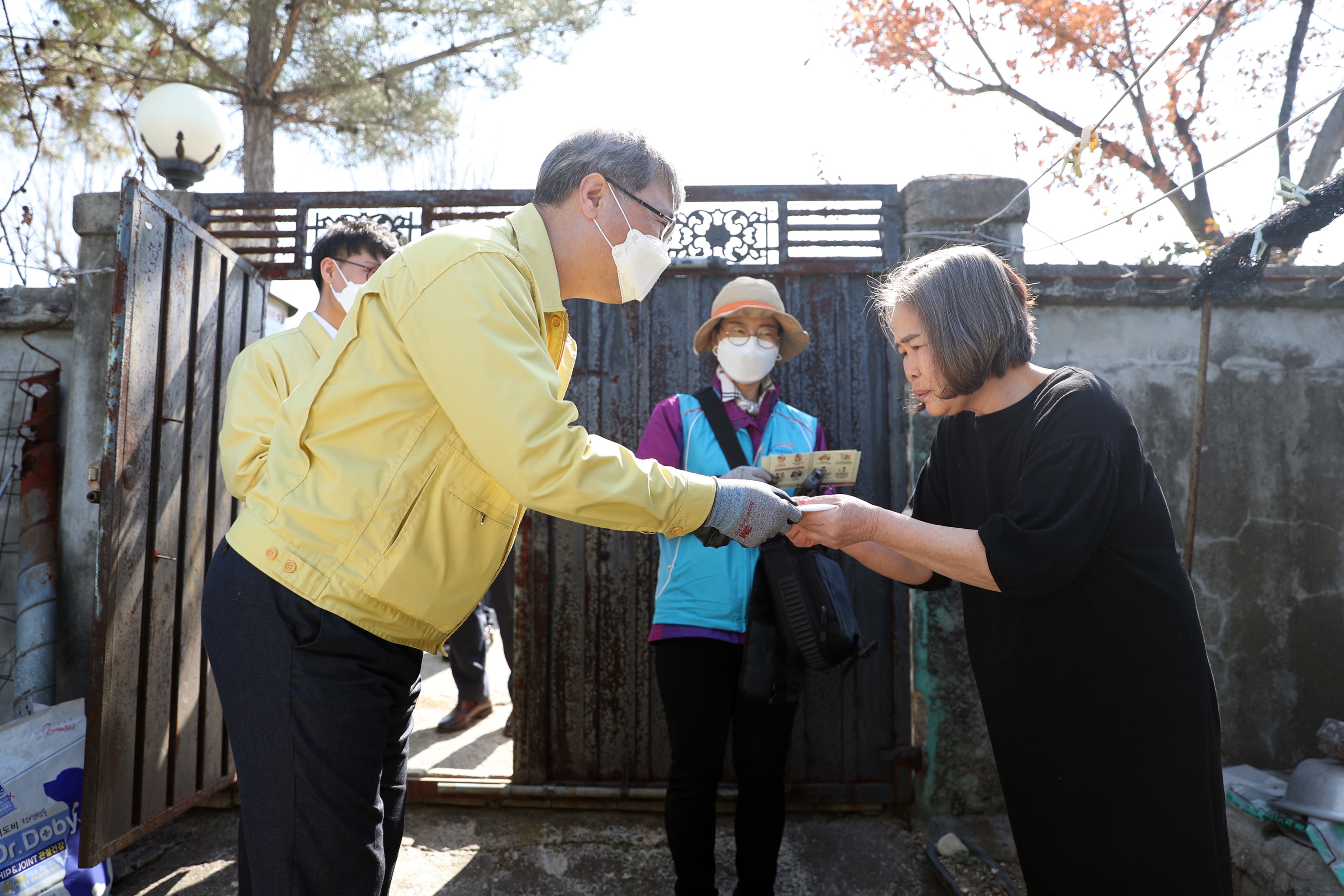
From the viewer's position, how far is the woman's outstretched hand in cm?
200

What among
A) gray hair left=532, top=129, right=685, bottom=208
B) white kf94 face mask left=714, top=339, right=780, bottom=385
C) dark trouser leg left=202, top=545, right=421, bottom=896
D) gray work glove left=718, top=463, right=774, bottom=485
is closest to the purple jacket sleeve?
white kf94 face mask left=714, top=339, right=780, bottom=385

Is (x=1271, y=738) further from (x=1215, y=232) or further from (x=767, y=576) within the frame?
(x=1215, y=232)

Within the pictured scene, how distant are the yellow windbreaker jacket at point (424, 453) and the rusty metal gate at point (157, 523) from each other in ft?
5.76

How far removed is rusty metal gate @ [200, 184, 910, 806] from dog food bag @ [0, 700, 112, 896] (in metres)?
1.72

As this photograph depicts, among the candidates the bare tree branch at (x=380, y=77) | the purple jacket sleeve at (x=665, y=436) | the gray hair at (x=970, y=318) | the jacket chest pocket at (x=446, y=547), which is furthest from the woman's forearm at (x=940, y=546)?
the bare tree branch at (x=380, y=77)

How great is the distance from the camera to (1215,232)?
8609 mm

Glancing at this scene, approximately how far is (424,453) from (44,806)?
8.44 ft

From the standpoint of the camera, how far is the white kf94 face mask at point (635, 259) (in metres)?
1.93

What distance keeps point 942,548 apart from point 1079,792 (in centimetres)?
58

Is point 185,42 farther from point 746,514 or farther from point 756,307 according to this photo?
point 746,514

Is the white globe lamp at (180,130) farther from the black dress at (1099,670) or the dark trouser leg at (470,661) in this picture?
the black dress at (1099,670)

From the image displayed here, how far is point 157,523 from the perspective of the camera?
3252mm

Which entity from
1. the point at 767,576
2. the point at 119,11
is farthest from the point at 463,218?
the point at 119,11

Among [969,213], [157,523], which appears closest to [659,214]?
[969,213]
